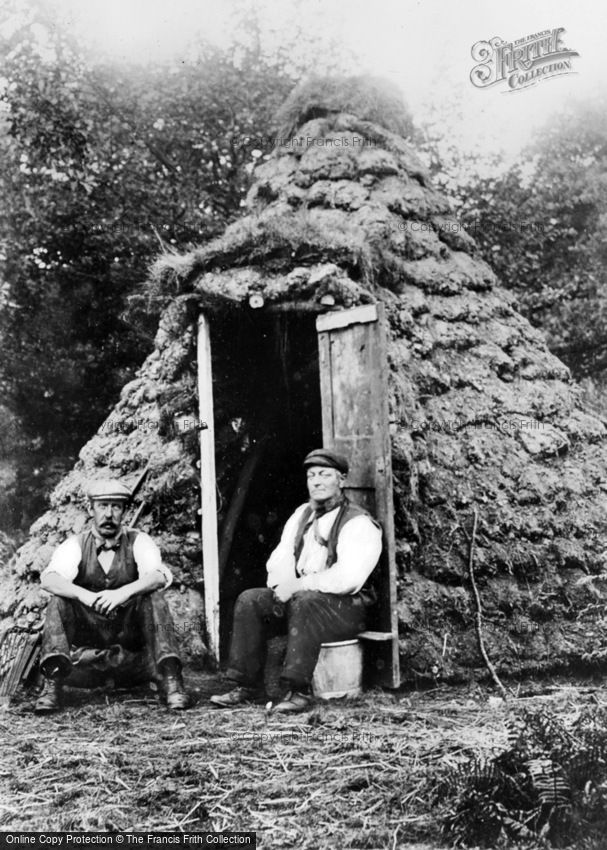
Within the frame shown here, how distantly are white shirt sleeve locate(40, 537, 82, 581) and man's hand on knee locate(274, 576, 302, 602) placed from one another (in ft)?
3.83

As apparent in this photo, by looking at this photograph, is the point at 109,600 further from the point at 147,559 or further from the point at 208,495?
the point at 208,495

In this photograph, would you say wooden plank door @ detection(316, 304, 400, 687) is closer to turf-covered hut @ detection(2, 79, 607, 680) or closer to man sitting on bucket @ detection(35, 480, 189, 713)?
turf-covered hut @ detection(2, 79, 607, 680)

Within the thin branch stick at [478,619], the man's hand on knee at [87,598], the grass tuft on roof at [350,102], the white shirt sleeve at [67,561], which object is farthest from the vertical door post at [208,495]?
the grass tuft on roof at [350,102]

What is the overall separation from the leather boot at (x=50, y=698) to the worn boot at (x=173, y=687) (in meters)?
0.58

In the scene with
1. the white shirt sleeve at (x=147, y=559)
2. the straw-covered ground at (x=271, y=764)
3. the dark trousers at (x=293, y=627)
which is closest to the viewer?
the straw-covered ground at (x=271, y=764)

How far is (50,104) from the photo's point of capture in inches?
475

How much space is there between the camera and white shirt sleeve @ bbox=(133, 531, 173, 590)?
15.9ft

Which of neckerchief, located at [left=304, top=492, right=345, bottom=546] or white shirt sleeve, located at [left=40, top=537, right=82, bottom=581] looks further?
neckerchief, located at [left=304, top=492, right=345, bottom=546]

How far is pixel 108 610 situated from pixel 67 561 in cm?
42

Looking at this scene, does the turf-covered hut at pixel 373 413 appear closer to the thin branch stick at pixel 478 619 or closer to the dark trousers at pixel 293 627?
the thin branch stick at pixel 478 619

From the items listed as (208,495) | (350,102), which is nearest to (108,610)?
(208,495)

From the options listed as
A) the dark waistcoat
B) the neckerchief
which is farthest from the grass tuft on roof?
the dark waistcoat

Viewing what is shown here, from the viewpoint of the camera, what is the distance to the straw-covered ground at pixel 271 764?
3.19m

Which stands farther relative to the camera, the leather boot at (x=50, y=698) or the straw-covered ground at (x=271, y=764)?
the leather boot at (x=50, y=698)
